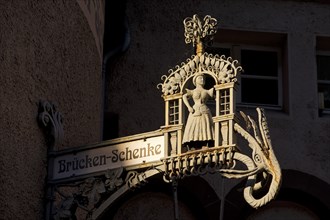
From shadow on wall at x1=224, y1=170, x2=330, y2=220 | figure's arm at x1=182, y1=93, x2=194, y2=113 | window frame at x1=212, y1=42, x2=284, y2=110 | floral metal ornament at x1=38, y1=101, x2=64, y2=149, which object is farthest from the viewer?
window frame at x1=212, y1=42, x2=284, y2=110

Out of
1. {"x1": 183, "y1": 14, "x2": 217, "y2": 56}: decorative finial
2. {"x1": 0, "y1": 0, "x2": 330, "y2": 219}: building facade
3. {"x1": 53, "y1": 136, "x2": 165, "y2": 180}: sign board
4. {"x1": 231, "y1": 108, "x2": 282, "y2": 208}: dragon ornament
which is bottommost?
{"x1": 231, "y1": 108, "x2": 282, "y2": 208}: dragon ornament

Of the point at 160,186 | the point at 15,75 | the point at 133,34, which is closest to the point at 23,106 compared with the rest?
the point at 15,75

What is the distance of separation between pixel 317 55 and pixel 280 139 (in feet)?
6.27

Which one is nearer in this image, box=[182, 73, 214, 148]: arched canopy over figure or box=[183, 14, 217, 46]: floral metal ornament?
box=[182, 73, 214, 148]: arched canopy over figure

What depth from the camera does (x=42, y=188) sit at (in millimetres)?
10141

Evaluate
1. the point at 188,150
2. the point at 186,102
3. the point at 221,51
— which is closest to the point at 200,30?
the point at 186,102

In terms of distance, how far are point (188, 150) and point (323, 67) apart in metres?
8.99

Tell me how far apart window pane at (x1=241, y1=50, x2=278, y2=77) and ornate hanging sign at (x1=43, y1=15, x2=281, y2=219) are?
26.6 ft

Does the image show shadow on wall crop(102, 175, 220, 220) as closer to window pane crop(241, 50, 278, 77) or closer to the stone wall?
window pane crop(241, 50, 278, 77)

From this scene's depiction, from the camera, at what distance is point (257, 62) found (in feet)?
58.7

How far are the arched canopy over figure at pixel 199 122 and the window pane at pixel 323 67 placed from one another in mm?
8574

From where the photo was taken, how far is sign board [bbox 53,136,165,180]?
31.5 ft

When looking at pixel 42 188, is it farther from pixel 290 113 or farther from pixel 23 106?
pixel 290 113

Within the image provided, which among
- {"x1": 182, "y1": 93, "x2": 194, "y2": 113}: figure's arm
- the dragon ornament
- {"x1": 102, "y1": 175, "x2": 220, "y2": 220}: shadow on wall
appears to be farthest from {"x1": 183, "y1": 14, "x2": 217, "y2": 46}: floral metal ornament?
{"x1": 102, "y1": 175, "x2": 220, "y2": 220}: shadow on wall
